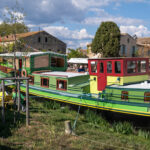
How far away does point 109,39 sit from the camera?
3666 cm

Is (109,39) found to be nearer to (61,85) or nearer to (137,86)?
(61,85)

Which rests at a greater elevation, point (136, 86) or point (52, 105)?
point (136, 86)

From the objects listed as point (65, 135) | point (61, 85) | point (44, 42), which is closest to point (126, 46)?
point (44, 42)

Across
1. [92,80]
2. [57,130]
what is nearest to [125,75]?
[92,80]

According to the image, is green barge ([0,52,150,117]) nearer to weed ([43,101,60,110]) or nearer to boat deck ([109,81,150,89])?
boat deck ([109,81,150,89])

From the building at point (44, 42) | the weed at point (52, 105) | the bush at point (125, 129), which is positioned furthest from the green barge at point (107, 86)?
the building at point (44, 42)

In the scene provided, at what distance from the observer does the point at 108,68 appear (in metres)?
11.0

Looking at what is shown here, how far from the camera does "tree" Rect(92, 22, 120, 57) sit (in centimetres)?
3628

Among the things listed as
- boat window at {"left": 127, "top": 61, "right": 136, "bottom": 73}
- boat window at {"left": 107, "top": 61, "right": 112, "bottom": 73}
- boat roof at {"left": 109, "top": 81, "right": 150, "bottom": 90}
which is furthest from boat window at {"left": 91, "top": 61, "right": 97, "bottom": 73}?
boat window at {"left": 127, "top": 61, "right": 136, "bottom": 73}

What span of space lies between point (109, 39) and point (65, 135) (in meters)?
31.6

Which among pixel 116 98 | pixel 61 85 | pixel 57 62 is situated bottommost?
pixel 116 98

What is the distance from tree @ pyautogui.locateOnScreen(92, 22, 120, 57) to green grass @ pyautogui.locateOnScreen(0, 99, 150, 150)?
27658mm

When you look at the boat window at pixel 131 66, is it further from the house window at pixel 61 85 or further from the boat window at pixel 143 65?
the house window at pixel 61 85

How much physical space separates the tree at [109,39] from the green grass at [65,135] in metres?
27.7
